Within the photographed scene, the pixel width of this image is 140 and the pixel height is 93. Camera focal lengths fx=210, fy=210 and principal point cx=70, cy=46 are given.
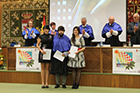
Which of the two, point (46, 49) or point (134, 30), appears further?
point (134, 30)

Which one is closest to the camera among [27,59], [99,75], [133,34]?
[99,75]

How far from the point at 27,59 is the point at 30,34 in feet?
2.98

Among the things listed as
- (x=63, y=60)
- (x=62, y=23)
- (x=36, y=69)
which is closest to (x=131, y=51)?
(x=63, y=60)

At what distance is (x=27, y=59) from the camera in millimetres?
5727

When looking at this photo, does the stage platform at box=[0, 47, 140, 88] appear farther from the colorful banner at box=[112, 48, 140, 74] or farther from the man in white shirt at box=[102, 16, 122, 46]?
the man in white shirt at box=[102, 16, 122, 46]

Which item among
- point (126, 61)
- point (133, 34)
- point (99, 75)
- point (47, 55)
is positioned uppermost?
point (133, 34)

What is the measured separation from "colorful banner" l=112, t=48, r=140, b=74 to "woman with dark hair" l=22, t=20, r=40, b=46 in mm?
2405

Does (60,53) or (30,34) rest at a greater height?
(30,34)

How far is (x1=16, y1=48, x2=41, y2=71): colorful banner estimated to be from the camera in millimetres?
5688

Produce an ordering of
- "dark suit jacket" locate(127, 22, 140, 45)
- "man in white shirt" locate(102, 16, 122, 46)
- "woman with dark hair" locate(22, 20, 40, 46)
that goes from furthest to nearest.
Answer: "woman with dark hair" locate(22, 20, 40, 46) < "dark suit jacket" locate(127, 22, 140, 45) < "man in white shirt" locate(102, 16, 122, 46)

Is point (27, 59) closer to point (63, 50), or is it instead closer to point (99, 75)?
point (63, 50)

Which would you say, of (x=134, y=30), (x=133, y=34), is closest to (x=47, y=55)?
(x=134, y=30)

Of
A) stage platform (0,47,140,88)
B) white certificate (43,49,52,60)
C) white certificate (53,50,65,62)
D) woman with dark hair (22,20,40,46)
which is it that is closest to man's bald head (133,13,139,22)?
stage platform (0,47,140,88)

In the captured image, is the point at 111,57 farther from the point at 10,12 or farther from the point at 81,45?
the point at 10,12
